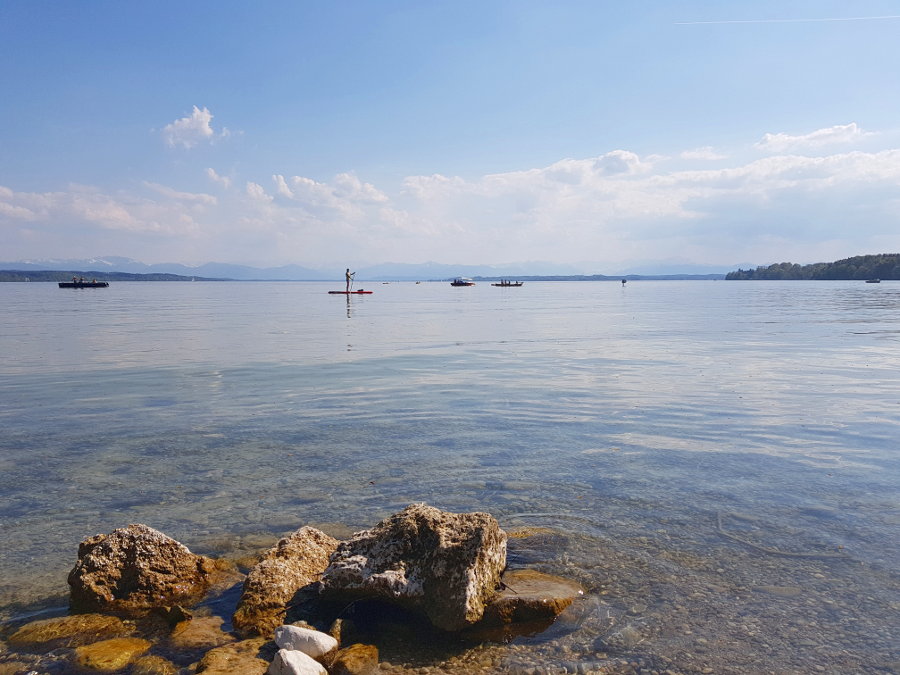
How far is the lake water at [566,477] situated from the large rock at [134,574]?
1.94ft

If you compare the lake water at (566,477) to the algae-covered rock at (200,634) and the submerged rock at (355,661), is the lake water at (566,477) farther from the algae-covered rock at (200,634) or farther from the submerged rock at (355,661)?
the algae-covered rock at (200,634)

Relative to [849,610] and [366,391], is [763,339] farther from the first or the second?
Answer: [849,610]

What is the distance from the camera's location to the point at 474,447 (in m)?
13.4

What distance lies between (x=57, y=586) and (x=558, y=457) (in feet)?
27.3

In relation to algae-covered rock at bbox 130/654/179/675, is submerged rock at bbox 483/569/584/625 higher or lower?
higher

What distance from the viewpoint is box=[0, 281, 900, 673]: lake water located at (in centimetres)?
665

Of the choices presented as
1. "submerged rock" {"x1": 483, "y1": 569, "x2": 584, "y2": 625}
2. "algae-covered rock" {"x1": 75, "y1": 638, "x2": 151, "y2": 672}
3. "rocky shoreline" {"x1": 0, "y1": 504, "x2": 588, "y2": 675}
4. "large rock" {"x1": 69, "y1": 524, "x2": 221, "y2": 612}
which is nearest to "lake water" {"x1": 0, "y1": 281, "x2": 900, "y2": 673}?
"submerged rock" {"x1": 483, "y1": 569, "x2": 584, "y2": 625}

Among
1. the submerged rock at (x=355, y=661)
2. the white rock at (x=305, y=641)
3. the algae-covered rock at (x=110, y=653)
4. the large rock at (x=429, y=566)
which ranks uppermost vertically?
the large rock at (x=429, y=566)

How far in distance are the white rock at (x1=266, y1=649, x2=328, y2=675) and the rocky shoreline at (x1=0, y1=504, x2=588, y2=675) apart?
2cm

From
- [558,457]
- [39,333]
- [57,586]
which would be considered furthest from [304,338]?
[57,586]

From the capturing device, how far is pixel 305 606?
6871mm

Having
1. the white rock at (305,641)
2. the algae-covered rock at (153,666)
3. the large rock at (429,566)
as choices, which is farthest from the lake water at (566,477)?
the algae-covered rock at (153,666)

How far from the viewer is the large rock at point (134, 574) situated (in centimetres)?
698

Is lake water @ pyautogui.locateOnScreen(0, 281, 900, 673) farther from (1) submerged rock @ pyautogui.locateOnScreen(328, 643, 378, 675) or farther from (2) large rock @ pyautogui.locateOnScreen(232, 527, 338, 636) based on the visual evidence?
(2) large rock @ pyautogui.locateOnScreen(232, 527, 338, 636)
